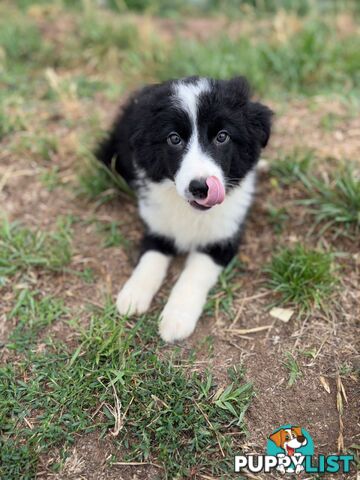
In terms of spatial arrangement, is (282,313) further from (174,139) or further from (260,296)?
(174,139)

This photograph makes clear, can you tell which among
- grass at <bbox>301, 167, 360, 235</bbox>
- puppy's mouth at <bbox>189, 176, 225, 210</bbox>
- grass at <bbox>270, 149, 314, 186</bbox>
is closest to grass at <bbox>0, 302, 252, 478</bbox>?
puppy's mouth at <bbox>189, 176, 225, 210</bbox>

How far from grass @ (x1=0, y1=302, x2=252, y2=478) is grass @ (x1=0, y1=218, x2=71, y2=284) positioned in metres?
0.62

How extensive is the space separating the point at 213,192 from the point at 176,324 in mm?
833

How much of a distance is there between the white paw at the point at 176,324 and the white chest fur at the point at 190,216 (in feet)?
1.76

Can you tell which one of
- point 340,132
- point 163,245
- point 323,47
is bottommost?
point 163,245

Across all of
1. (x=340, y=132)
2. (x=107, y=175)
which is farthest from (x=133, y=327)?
(x=340, y=132)

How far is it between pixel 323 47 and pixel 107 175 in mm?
2729

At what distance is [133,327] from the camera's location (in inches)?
116

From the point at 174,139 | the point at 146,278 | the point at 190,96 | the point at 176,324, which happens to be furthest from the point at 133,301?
the point at 190,96

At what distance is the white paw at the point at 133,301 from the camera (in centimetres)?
300

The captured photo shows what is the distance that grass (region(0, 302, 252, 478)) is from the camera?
2.37 meters

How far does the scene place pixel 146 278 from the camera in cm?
312

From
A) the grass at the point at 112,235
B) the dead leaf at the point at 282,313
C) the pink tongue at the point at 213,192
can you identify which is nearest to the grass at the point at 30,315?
the grass at the point at 112,235

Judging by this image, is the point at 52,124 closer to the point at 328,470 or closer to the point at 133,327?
the point at 133,327
